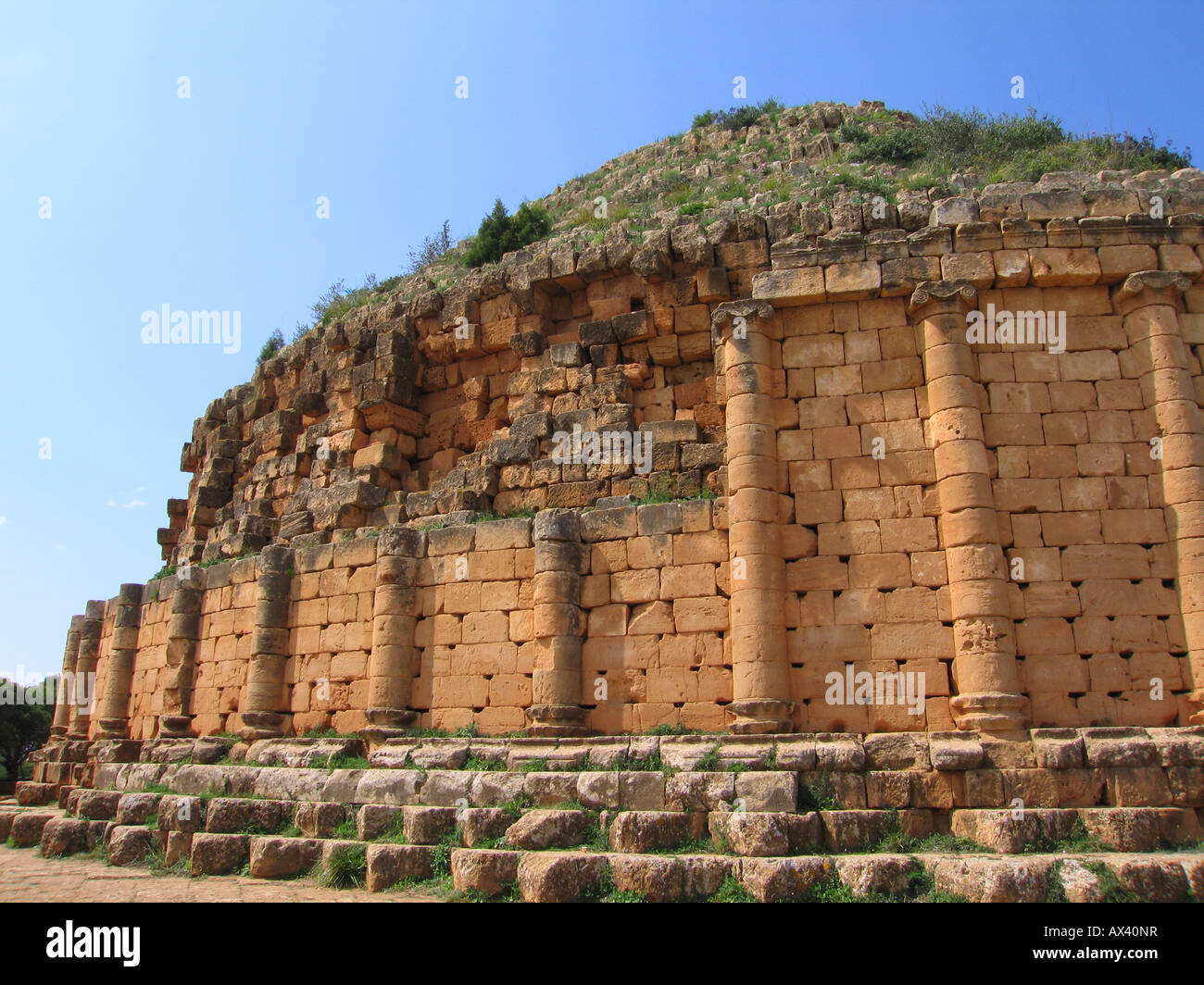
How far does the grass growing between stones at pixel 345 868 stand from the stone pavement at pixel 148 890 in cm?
13

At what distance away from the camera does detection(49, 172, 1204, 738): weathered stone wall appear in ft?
36.5

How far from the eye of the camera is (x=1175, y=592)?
36.3ft

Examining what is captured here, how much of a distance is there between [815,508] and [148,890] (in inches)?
355

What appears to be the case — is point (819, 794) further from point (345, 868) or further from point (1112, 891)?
point (345, 868)

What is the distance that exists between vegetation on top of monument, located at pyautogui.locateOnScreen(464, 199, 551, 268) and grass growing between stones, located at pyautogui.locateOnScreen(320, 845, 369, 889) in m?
14.0

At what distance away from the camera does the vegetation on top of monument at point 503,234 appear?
21.6 m

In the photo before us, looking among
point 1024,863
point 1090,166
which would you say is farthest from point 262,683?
point 1090,166

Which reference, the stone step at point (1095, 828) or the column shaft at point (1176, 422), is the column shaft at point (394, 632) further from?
the column shaft at point (1176, 422)

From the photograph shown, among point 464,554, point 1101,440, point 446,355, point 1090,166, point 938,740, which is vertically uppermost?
point 1090,166

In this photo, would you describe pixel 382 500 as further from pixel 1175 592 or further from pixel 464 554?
pixel 1175 592

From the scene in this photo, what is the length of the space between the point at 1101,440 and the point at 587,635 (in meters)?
6.89

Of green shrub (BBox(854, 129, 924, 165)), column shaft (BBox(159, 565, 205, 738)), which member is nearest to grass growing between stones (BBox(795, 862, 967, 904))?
column shaft (BBox(159, 565, 205, 738))

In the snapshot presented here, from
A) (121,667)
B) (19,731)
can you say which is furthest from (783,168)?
(19,731)

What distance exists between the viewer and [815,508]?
39.4 feet
